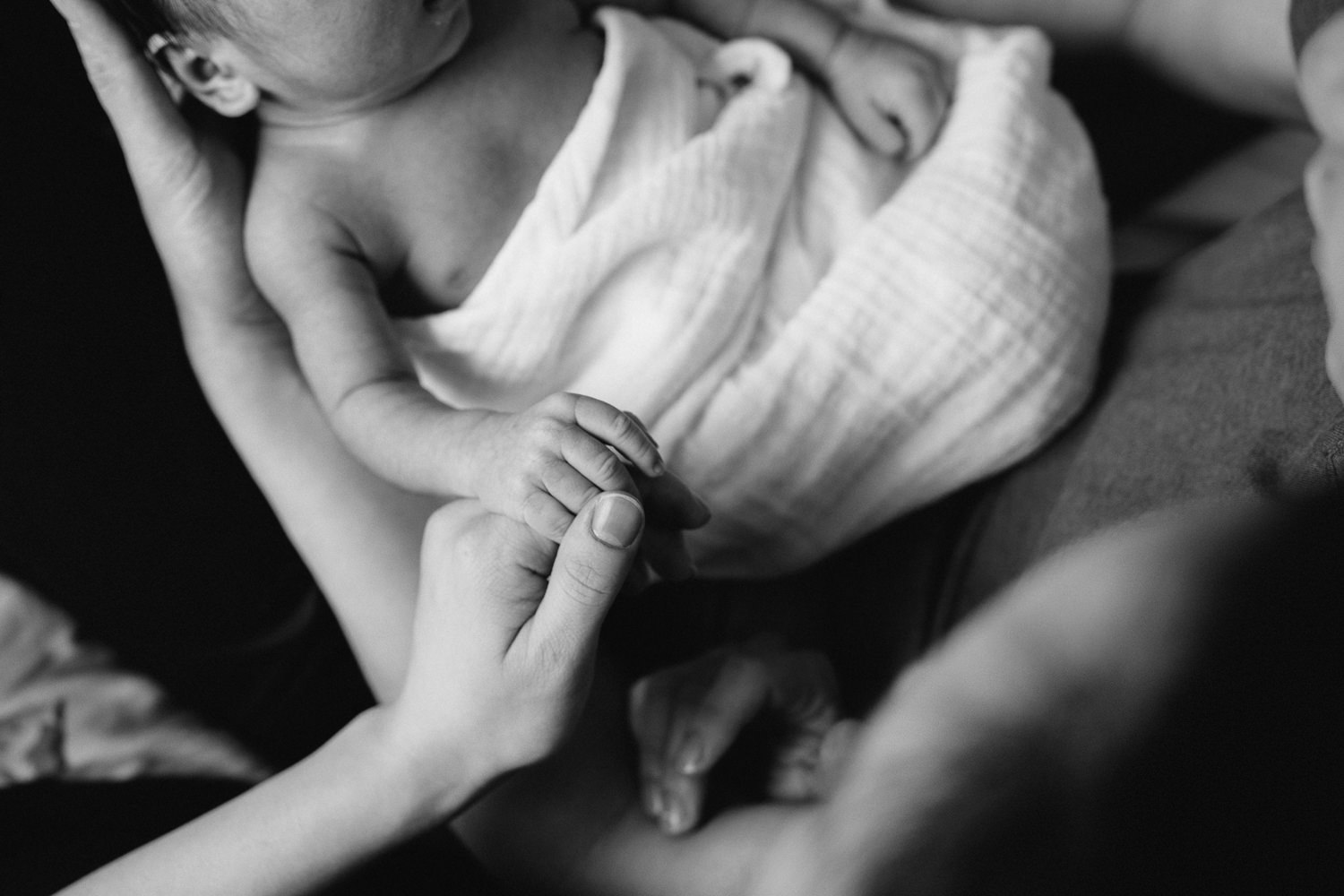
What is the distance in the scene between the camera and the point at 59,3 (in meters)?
0.61

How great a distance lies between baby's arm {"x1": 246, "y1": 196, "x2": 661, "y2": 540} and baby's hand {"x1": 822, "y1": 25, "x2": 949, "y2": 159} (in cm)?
42

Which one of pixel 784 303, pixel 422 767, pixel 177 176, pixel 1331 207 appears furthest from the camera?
pixel 784 303

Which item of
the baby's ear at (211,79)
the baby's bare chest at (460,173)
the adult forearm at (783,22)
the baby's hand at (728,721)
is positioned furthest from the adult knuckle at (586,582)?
the adult forearm at (783,22)

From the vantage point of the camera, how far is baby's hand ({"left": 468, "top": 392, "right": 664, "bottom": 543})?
52 centimetres

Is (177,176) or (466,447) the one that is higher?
(177,176)

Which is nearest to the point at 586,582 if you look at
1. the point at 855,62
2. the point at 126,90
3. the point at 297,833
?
the point at 297,833

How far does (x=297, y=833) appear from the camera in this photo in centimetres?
58

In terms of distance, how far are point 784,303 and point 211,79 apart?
1.48ft

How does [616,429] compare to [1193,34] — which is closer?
[616,429]

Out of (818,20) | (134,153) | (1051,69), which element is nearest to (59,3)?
(134,153)

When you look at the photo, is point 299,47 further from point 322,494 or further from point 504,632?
point 504,632

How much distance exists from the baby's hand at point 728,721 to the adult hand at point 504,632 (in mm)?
142

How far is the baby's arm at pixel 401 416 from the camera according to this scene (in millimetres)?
526

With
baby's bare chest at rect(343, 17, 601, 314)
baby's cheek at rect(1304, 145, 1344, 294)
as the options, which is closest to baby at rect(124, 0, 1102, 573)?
baby's bare chest at rect(343, 17, 601, 314)
